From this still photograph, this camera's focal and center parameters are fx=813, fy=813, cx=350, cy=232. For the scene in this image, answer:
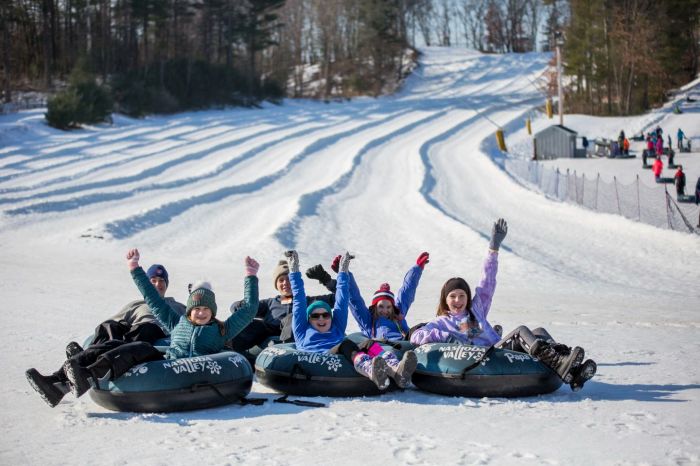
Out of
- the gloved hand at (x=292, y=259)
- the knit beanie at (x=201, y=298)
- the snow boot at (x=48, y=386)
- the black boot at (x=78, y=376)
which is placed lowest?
the snow boot at (x=48, y=386)

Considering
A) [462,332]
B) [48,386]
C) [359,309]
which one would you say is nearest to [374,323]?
[359,309]

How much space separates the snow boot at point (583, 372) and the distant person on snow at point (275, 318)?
105 inches

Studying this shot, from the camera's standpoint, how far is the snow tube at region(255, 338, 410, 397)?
6.82 meters

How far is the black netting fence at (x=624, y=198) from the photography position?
2434 cm

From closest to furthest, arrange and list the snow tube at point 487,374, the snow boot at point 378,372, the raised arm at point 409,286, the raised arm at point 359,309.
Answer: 1. the snow boot at point 378,372
2. the snow tube at point 487,374
3. the raised arm at point 359,309
4. the raised arm at point 409,286

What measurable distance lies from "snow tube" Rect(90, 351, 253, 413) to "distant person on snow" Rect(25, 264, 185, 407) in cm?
27

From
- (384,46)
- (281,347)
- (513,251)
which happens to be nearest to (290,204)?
(513,251)

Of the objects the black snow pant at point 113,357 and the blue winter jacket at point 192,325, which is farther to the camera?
the blue winter jacket at point 192,325

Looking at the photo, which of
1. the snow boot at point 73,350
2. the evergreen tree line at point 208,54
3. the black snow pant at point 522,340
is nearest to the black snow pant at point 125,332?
the snow boot at point 73,350

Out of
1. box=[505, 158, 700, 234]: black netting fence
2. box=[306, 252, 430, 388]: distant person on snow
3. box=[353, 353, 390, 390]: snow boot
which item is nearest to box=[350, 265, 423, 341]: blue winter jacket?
box=[306, 252, 430, 388]: distant person on snow

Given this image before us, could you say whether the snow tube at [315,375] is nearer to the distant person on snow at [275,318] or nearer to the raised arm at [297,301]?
the raised arm at [297,301]

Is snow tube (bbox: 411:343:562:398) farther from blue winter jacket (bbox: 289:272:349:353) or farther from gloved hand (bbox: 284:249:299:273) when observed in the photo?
gloved hand (bbox: 284:249:299:273)

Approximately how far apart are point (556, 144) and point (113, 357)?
3726 cm

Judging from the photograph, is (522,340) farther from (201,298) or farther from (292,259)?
(201,298)
